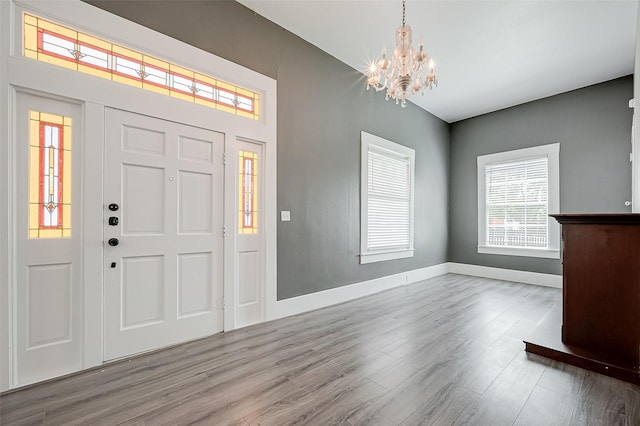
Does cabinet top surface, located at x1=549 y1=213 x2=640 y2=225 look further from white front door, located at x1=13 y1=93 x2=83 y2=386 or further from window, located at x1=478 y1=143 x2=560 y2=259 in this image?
white front door, located at x1=13 y1=93 x2=83 y2=386

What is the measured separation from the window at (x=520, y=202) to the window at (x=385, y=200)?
71.2 inches

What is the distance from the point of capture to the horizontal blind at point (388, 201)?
450 centimetres

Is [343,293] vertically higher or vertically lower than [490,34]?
lower

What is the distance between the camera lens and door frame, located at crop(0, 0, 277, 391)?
1839 millimetres

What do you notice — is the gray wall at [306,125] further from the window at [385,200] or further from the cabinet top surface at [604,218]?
the cabinet top surface at [604,218]

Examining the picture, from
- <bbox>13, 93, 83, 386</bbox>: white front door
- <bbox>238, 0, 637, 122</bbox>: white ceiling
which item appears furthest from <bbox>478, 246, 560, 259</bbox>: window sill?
<bbox>13, 93, 83, 386</bbox>: white front door

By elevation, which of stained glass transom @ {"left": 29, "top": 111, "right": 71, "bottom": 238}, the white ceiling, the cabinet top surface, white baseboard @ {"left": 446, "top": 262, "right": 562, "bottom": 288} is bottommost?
white baseboard @ {"left": 446, "top": 262, "right": 562, "bottom": 288}

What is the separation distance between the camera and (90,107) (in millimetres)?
2137

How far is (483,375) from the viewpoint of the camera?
6.66 feet

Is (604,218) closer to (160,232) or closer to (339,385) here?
(339,385)

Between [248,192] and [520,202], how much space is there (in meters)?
5.20

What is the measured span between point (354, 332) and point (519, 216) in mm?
4468

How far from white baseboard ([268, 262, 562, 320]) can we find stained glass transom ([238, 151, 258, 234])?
99 centimetres

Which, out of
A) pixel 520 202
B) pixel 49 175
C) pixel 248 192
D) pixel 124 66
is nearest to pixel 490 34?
pixel 520 202
